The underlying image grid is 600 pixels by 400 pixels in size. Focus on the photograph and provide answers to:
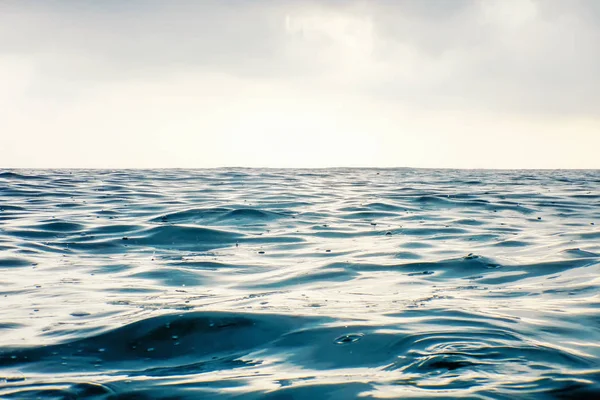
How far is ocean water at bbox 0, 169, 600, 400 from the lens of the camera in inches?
140

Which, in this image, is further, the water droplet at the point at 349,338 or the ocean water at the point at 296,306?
the water droplet at the point at 349,338

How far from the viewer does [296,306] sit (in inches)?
211

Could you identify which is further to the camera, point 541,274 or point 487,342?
point 541,274

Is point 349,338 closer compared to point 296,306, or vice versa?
point 349,338

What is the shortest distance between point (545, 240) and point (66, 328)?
764cm

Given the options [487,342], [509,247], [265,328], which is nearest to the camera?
[487,342]

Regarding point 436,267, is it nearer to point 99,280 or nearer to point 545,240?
point 545,240

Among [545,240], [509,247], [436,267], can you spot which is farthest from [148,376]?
[545,240]

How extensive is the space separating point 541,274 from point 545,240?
2.95 m

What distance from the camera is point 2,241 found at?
30.6ft

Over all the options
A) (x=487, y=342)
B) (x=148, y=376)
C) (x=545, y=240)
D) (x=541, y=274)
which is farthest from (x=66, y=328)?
(x=545, y=240)

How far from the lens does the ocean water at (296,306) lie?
355 centimetres

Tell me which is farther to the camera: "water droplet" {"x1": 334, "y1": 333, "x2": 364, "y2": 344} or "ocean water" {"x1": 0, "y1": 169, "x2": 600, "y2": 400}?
"water droplet" {"x1": 334, "y1": 333, "x2": 364, "y2": 344}

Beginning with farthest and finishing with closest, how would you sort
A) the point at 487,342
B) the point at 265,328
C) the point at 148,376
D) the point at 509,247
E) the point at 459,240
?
the point at 459,240, the point at 509,247, the point at 265,328, the point at 487,342, the point at 148,376
